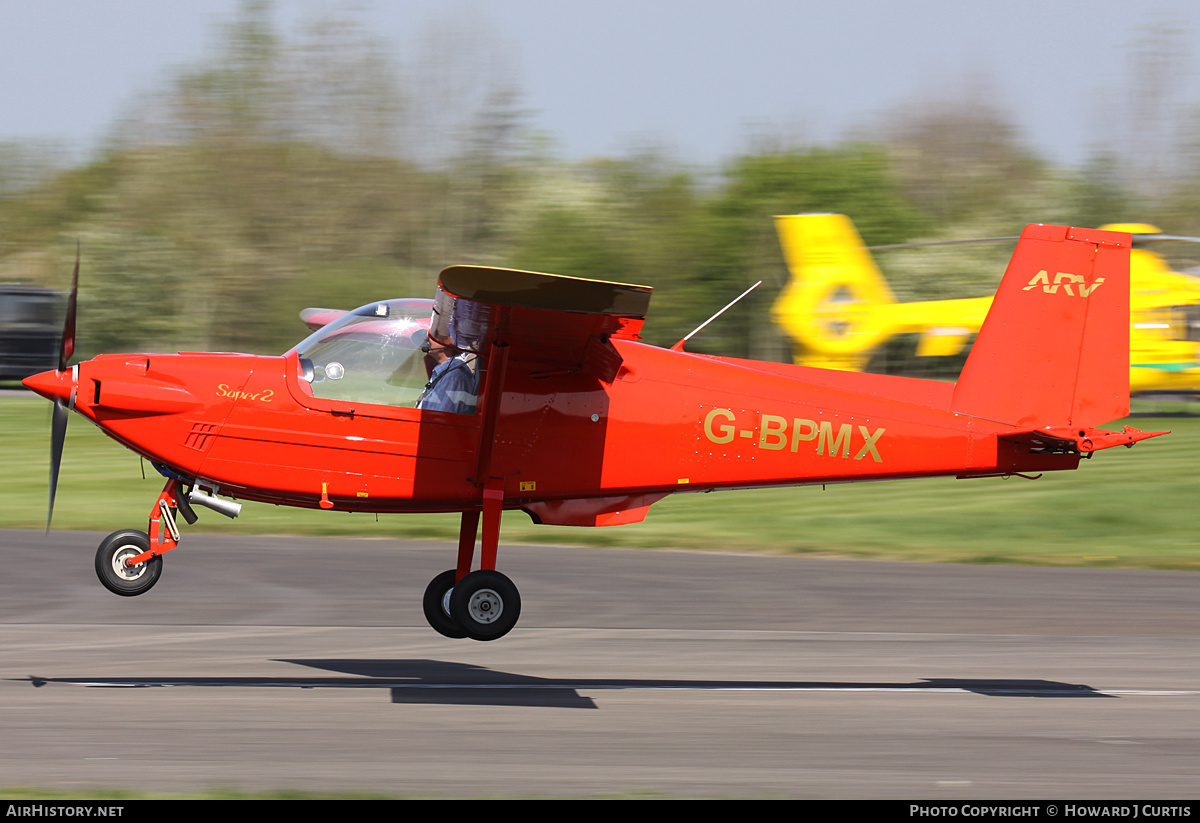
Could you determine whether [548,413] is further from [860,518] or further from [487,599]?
[860,518]

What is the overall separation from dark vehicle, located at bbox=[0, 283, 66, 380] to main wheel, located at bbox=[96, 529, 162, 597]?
29.5 metres

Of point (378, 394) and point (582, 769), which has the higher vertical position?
point (378, 394)

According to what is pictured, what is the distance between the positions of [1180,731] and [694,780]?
3881 millimetres

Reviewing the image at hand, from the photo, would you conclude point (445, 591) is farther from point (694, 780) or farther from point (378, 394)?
point (694, 780)

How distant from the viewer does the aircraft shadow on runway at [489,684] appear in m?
8.98

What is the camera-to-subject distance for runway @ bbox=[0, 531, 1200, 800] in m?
6.95

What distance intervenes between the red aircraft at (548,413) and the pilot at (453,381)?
0.6 inches

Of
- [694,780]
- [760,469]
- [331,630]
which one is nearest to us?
[694,780]

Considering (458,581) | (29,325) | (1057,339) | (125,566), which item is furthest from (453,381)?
(29,325)

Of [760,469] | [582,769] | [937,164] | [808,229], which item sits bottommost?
[582,769]

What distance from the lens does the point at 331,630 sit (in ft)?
38.1

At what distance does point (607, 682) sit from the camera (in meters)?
9.65

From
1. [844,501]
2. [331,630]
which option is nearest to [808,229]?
[844,501]

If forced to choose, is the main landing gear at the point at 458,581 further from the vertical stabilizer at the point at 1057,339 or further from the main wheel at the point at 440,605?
the vertical stabilizer at the point at 1057,339
